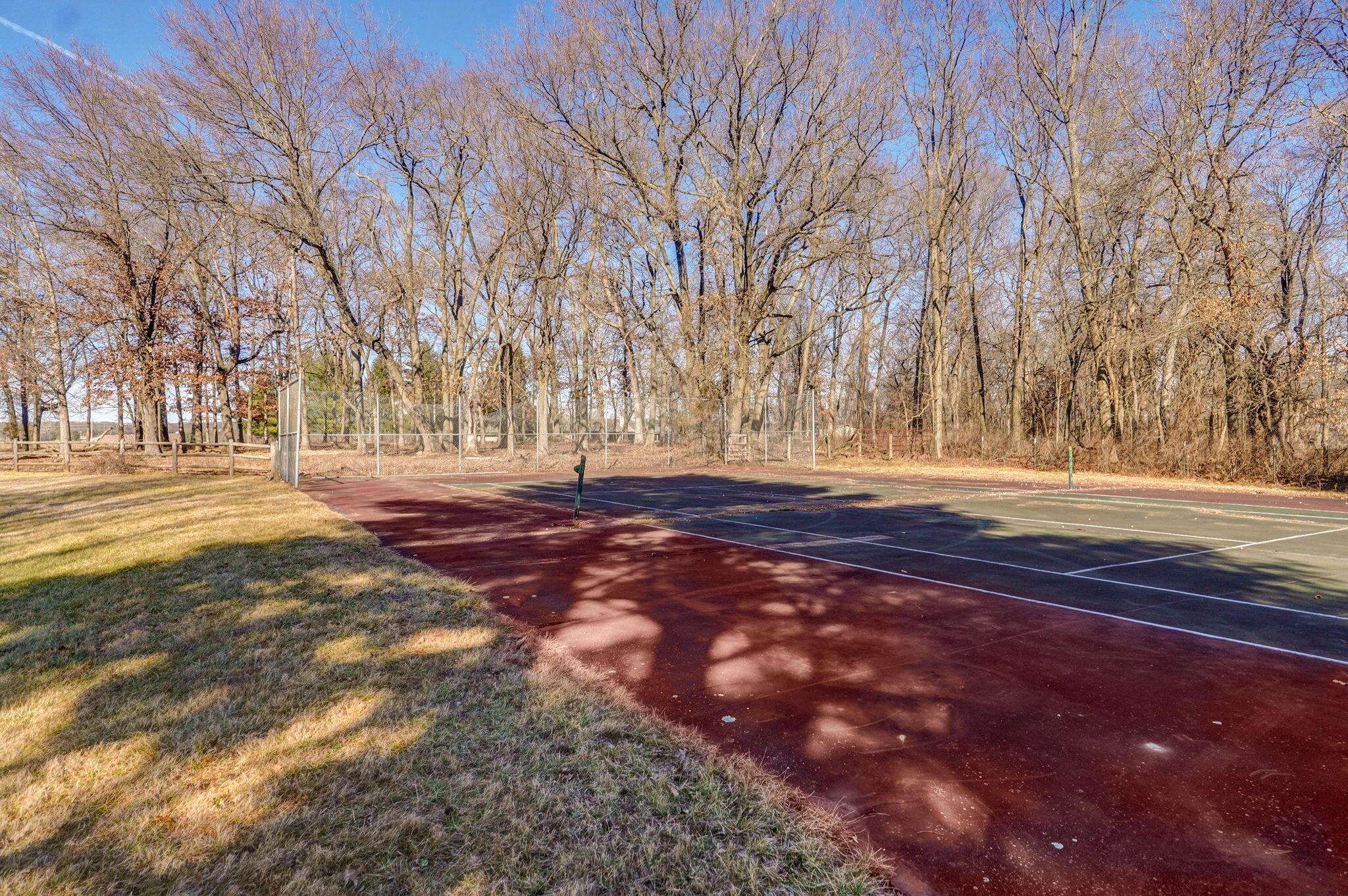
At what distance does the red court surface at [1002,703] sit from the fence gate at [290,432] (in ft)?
29.8

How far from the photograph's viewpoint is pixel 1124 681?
12.5ft

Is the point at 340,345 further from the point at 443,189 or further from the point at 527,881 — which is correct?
the point at 527,881

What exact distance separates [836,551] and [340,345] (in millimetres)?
33426

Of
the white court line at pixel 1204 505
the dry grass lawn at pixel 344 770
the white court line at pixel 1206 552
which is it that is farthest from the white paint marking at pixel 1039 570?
the white court line at pixel 1204 505

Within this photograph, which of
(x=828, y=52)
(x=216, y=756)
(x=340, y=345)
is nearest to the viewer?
(x=216, y=756)

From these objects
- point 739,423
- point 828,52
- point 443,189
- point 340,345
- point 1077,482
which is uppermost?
point 828,52

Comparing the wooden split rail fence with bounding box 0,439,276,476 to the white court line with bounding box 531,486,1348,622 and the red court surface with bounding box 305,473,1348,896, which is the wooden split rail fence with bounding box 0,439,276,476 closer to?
the white court line with bounding box 531,486,1348,622

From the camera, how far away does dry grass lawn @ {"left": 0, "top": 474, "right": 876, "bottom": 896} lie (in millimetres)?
2080

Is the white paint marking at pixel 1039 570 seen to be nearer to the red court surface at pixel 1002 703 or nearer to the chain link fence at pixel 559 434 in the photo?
the red court surface at pixel 1002 703

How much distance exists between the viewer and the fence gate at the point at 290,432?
14062 mm

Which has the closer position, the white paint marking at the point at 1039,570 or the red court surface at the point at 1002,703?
the red court surface at the point at 1002,703

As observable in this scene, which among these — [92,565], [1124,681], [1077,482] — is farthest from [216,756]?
[1077,482]

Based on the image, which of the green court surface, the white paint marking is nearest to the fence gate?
the green court surface

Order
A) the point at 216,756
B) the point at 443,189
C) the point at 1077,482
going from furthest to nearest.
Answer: the point at 443,189 < the point at 1077,482 < the point at 216,756
